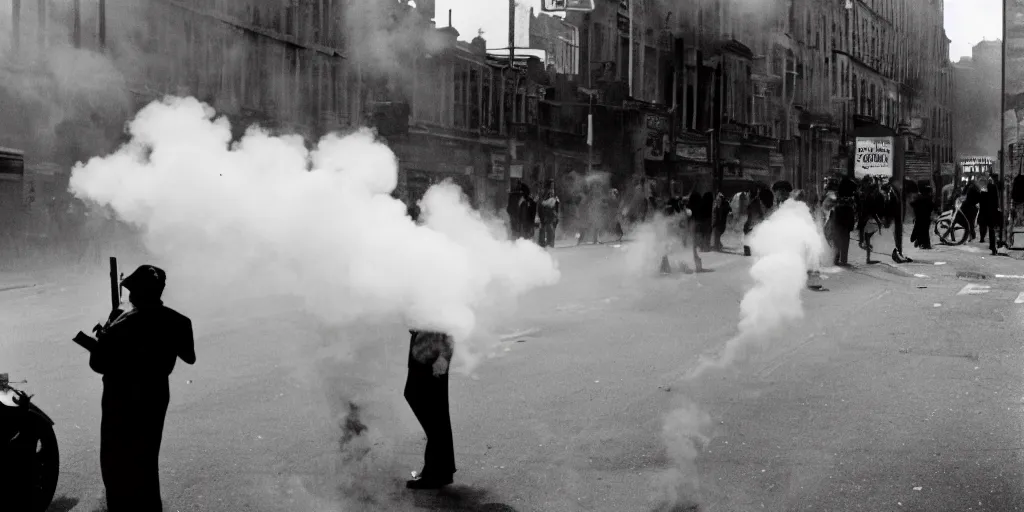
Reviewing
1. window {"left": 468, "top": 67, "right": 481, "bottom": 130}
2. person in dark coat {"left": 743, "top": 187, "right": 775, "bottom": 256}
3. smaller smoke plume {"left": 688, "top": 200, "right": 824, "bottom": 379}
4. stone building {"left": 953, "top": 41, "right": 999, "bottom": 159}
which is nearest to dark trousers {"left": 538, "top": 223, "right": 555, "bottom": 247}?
person in dark coat {"left": 743, "top": 187, "right": 775, "bottom": 256}

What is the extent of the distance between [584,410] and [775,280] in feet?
16.9

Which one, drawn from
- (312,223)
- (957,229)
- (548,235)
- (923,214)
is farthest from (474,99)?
(312,223)

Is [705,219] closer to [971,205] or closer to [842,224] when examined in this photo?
[842,224]

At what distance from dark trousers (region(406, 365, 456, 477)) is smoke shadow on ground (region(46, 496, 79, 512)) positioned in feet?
6.60

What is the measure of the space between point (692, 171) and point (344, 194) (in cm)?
5199

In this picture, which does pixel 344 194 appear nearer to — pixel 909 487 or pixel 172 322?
pixel 172 322

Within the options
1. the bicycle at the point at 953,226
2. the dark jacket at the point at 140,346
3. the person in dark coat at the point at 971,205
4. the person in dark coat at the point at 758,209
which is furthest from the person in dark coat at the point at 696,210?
the dark jacket at the point at 140,346

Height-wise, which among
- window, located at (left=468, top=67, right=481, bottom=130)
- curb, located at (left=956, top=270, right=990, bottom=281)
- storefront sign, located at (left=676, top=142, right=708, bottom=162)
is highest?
window, located at (left=468, top=67, right=481, bottom=130)

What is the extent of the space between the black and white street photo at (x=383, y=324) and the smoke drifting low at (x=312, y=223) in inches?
Answer: 0.9

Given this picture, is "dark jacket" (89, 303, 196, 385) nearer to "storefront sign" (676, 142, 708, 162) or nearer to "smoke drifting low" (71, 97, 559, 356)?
"smoke drifting low" (71, 97, 559, 356)

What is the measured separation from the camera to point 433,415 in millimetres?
7098

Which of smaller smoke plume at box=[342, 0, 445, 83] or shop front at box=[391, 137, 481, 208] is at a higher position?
smaller smoke plume at box=[342, 0, 445, 83]

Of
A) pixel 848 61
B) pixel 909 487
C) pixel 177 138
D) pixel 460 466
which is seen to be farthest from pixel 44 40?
pixel 848 61

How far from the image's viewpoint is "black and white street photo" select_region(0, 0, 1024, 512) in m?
6.89
